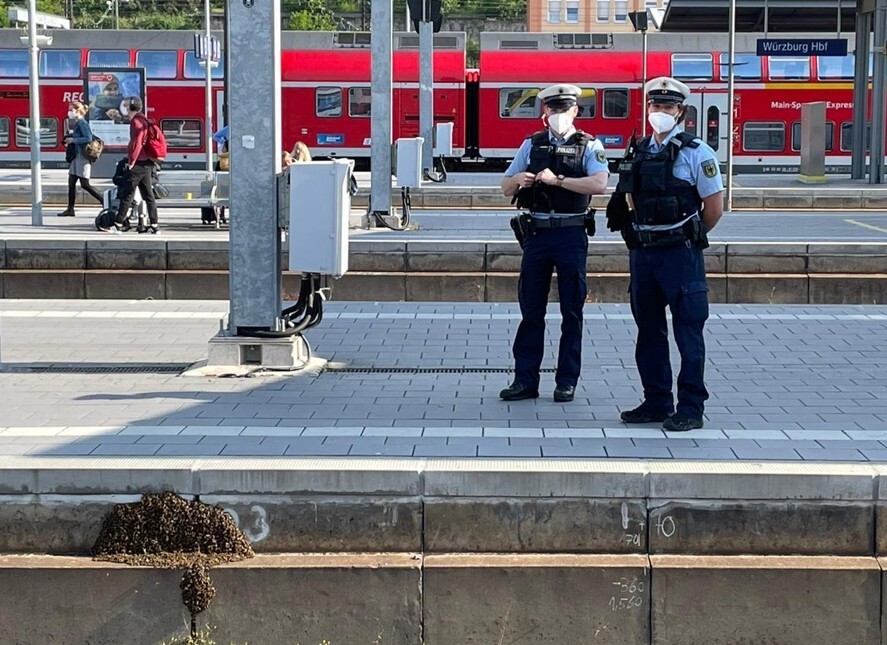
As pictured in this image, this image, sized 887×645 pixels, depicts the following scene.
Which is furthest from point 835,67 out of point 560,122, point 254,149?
point 560,122

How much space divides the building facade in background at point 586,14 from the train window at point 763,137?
5736 centimetres

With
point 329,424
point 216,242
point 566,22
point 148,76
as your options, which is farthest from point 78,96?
point 566,22

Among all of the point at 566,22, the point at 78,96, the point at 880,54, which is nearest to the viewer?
the point at 880,54

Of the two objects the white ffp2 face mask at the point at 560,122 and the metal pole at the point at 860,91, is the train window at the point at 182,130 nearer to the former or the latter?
the metal pole at the point at 860,91

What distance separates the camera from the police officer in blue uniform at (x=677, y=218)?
23.4 feet

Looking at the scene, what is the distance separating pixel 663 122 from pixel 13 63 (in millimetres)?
34284

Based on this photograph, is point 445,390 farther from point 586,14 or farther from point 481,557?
point 586,14

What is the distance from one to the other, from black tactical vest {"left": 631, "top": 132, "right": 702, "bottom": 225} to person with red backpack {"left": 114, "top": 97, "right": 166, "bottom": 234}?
1247 cm

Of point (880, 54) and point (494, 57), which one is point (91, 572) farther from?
point (494, 57)

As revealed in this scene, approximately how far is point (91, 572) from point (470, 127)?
34461 mm

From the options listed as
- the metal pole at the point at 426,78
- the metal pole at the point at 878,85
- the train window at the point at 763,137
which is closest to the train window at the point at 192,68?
the metal pole at the point at 426,78

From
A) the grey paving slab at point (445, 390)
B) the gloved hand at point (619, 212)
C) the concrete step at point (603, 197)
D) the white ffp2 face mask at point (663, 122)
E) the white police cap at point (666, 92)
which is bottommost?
the grey paving slab at point (445, 390)

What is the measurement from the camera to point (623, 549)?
19.6 ft

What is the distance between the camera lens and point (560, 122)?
310 inches
